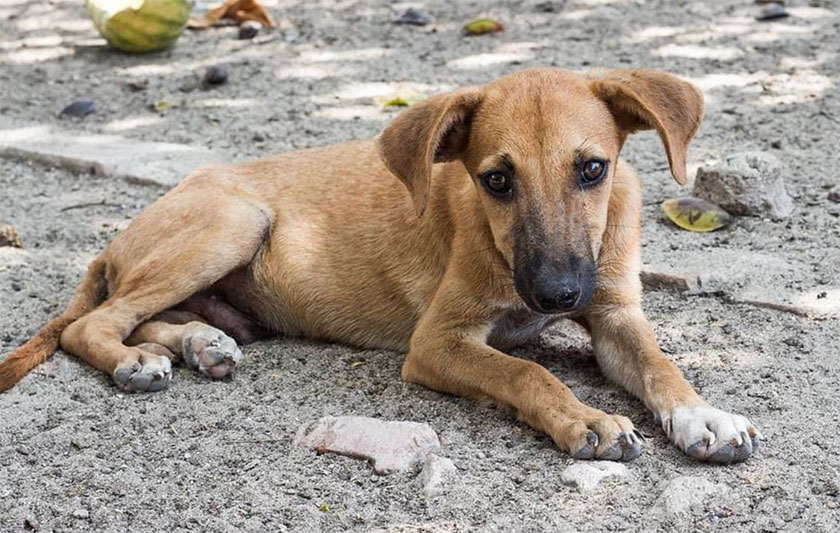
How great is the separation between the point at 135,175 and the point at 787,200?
135 inches

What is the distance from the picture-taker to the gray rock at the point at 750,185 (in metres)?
5.92

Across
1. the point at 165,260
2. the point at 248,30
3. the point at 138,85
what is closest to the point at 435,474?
the point at 165,260

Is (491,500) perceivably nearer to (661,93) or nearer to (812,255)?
(661,93)

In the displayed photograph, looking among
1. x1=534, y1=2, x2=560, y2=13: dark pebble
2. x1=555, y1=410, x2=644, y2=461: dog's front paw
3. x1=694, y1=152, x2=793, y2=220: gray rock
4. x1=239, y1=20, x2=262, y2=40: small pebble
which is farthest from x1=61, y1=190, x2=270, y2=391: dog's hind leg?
x1=534, y1=2, x2=560, y2=13: dark pebble

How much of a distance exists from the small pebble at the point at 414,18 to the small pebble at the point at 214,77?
163 cm

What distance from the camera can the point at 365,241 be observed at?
17.4ft

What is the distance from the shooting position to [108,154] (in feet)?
23.7

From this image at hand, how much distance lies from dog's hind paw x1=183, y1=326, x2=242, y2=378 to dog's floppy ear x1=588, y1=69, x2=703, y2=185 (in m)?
1.69

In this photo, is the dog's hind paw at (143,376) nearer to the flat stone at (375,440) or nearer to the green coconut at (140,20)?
the flat stone at (375,440)

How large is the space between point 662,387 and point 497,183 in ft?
2.92

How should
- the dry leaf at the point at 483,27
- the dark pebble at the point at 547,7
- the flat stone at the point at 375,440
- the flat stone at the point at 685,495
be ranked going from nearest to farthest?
the flat stone at the point at 685,495 → the flat stone at the point at 375,440 → the dry leaf at the point at 483,27 → the dark pebble at the point at 547,7

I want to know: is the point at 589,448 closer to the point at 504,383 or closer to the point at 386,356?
the point at 504,383

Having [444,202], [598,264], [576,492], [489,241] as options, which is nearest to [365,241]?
[444,202]

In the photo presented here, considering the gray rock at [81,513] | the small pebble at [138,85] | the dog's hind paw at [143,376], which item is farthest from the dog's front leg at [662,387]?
the small pebble at [138,85]
